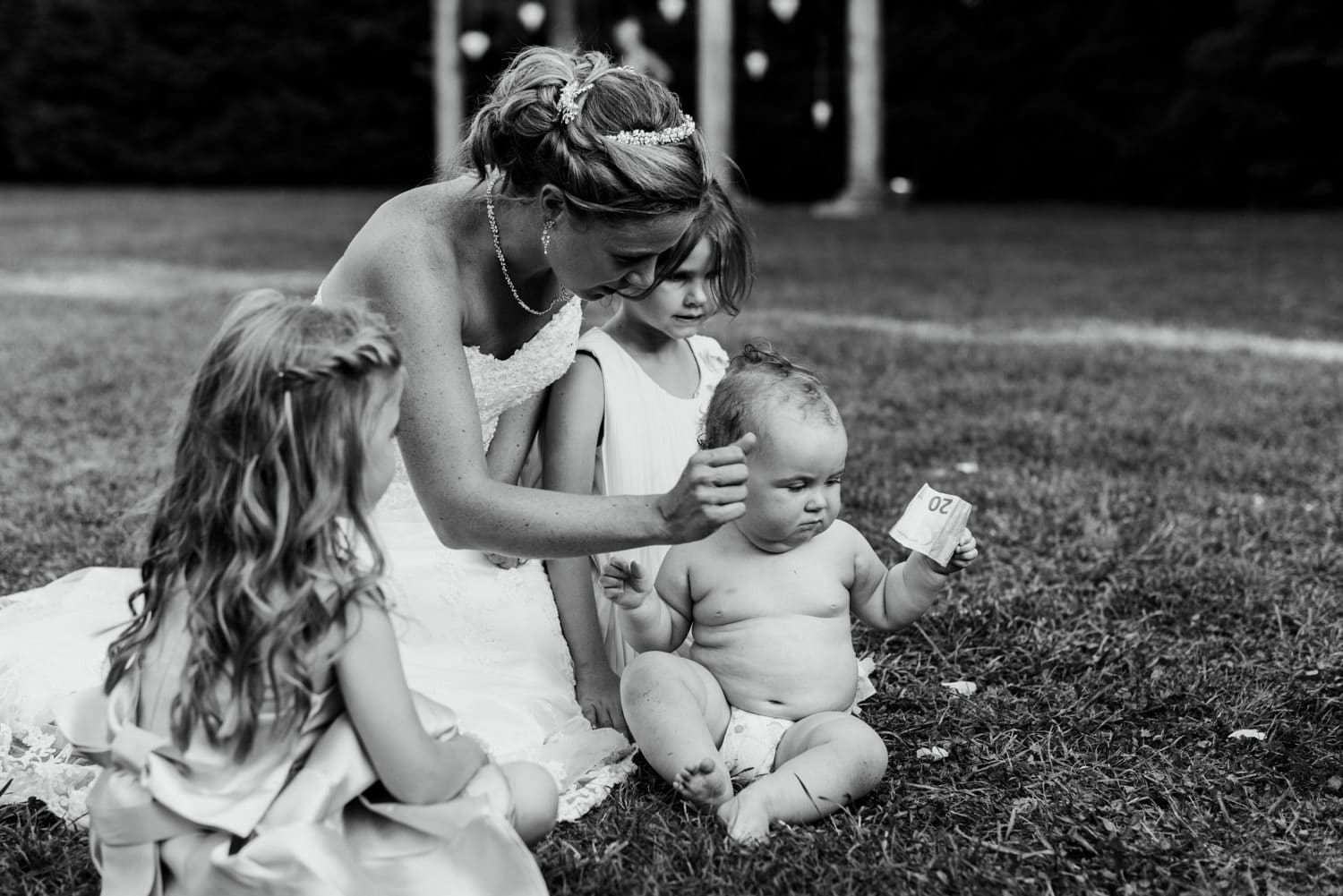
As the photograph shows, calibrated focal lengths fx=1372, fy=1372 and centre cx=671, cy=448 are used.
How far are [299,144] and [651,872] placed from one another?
95.9ft

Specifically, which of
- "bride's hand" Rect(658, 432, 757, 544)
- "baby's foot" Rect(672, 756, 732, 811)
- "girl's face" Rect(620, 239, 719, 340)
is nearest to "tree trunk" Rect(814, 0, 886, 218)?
"girl's face" Rect(620, 239, 719, 340)

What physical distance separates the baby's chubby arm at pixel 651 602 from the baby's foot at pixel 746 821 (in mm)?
399

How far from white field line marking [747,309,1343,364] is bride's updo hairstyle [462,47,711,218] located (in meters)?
5.20

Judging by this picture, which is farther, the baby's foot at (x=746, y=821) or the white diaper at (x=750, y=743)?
the white diaper at (x=750, y=743)

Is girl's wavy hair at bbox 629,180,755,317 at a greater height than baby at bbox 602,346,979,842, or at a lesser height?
greater

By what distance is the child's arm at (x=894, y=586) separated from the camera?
2730 millimetres

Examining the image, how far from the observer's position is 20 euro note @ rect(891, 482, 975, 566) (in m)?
2.62

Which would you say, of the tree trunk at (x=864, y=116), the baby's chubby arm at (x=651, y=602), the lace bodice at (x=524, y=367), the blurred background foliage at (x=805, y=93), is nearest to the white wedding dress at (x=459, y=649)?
the lace bodice at (x=524, y=367)

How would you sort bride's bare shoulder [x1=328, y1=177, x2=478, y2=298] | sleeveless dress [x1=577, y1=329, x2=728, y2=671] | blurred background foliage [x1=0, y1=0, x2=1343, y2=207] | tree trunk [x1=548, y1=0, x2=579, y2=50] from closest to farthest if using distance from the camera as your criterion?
bride's bare shoulder [x1=328, y1=177, x2=478, y2=298], sleeveless dress [x1=577, y1=329, x2=728, y2=671], blurred background foliage [x1=0, y1=0, x2=1343, y2=207], tree trunk [x1=548, y1=0, x2=579, y2=50]

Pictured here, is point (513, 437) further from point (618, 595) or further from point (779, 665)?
point (779, 665)

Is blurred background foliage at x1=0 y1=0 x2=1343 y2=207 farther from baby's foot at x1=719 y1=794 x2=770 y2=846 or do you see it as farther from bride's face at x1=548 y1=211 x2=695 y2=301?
baby's foot at x1=719 y1=794 x2=770 y2=846

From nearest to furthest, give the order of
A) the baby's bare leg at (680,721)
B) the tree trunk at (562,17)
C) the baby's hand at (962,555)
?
the baby's bare leg at (680,721), the baby's hand at (962,555), the tree trunk at (562,17)

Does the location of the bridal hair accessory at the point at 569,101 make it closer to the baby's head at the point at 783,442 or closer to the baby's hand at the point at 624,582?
the baby's head at the point at 783,442

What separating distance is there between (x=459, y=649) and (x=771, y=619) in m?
0.64
